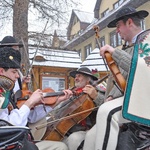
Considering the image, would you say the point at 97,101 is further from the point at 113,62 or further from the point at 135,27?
the point at 135,27

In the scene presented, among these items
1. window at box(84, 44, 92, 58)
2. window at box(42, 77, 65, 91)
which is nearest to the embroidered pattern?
window at box(42, 77, 65, 91)

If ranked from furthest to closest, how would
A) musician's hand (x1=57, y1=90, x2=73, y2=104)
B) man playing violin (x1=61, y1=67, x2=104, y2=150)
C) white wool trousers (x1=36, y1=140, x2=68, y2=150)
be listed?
musician's hand (x1=57, y1=90, x2=73, y2=104)
man playing violin (x1=61, y1=67, x2=104, y2=150)
white wool trousers (x1=36, y1=140, x2=68, y2=150)

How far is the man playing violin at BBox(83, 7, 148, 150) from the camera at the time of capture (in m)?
1.77

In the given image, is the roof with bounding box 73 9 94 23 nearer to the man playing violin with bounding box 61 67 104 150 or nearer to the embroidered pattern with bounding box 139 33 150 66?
the man playing violin with bounding box 61 67 104 150

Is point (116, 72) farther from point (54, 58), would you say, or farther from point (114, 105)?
point (54, 58)

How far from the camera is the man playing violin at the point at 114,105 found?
5.79ft

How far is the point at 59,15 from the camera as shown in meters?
7.87

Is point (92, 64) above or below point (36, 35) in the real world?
below

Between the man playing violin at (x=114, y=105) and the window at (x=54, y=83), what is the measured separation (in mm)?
5852

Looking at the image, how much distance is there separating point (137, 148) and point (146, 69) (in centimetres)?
50

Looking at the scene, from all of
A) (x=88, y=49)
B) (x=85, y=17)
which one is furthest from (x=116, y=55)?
(x=85, y=17)

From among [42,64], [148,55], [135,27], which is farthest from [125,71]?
[42,64]

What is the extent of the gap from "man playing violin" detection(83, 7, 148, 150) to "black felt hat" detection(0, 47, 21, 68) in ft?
2.22

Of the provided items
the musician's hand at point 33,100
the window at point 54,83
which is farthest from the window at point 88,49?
the musician's hand at point 33,100
